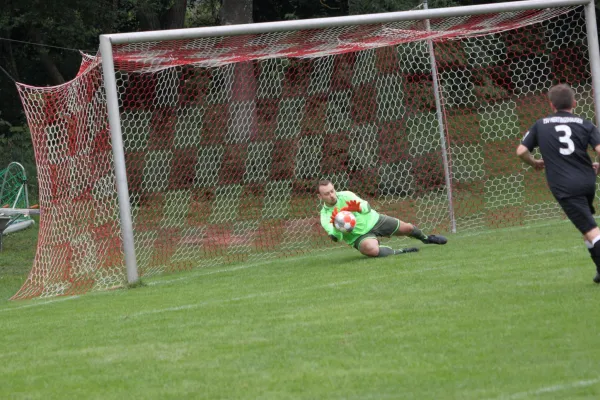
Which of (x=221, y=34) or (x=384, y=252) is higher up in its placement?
(x=221, y=34)

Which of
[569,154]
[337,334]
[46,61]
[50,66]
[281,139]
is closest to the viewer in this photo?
[337,334]

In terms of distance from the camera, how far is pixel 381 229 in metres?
11.7

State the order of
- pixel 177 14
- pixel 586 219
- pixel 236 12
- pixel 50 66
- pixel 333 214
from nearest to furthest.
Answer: pixel 586 219, pixel 333 214, pixel 236 12, pixel 50 66, pixel 177 14

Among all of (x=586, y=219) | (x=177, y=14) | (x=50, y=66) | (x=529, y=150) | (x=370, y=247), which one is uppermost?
(x=177, y=14)

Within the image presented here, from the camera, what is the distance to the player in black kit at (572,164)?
779cm

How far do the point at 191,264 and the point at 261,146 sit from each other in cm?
315

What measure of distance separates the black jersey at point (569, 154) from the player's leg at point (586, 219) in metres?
0.06

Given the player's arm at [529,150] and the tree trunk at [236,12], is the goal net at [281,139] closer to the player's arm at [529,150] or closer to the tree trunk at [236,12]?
the player's arm at [529,150]

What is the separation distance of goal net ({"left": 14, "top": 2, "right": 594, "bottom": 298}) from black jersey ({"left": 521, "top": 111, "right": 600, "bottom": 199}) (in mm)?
5021

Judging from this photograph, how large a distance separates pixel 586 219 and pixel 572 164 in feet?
1.45

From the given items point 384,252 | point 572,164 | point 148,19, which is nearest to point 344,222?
point 384,252

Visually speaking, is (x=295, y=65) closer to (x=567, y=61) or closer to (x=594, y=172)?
(x=567, y=61)

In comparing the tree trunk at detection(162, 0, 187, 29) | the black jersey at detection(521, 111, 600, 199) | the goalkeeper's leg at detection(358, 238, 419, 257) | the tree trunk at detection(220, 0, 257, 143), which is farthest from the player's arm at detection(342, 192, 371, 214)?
the tree trunk at detection(162, 0, 187, 29)

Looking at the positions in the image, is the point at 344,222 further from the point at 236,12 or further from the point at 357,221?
the point at 236,12
